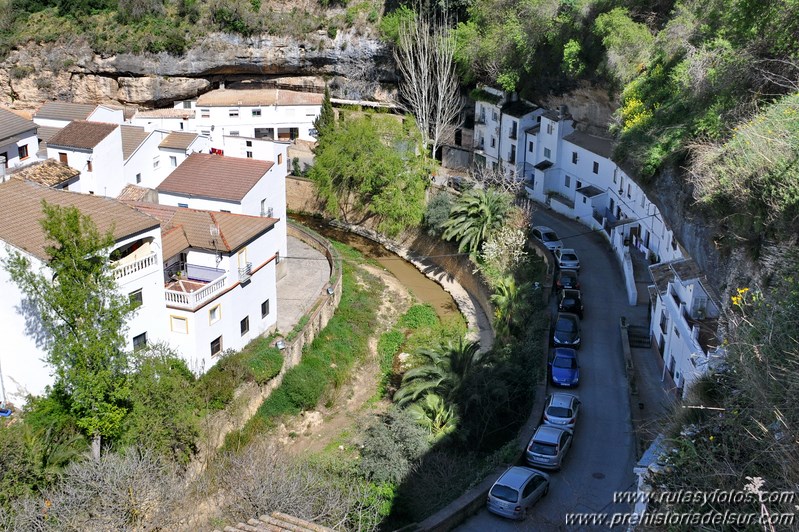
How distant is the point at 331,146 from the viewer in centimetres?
4828

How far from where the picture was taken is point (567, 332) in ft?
99.9

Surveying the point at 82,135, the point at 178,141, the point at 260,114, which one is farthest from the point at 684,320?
the point at 260,114

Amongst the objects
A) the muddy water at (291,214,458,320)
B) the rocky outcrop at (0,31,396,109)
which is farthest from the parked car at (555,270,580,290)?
the rocky outcrop at (0,31,396,109)

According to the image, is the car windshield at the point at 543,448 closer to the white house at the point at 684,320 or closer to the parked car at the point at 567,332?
the white house at the point at 684,320

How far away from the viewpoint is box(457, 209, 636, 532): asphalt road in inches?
834

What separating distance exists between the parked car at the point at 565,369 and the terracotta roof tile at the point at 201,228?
12.4 meters

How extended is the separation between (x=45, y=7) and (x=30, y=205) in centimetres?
4239

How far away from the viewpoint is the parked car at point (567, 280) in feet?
113

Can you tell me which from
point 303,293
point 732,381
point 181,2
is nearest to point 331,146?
point 303,293

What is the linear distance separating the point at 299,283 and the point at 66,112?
60.2 ft

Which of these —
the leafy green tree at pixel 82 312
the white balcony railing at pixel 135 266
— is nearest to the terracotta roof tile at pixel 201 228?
the white balcony railing at pixel 135 266

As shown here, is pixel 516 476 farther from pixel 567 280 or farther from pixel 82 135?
pixel 82 135

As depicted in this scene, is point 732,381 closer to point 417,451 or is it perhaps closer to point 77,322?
point 417,451

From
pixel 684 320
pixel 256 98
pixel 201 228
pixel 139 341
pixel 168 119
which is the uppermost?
pixel 201 228
